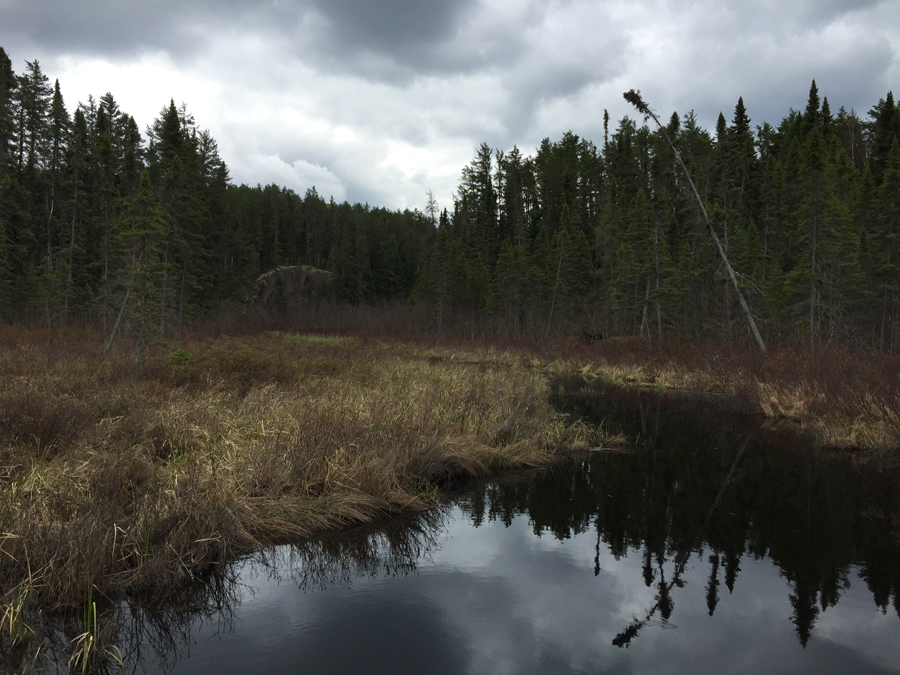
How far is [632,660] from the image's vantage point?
12.3 ft

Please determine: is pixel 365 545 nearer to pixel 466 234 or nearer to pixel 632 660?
pixel 632 660

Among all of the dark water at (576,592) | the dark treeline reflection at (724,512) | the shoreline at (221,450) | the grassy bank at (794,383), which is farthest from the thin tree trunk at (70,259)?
the dark treeline reflection at (724,512)

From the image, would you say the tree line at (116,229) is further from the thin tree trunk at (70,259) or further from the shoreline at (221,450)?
the shoreline at (221,450)

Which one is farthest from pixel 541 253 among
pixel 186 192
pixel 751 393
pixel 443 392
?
pixel 443 392

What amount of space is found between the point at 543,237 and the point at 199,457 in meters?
48.6

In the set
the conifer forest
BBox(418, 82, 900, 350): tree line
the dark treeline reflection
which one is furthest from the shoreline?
BBox(418, 82, 900, 350): tree line

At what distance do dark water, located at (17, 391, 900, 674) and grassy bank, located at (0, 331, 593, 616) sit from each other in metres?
0.42

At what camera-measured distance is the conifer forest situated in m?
22.9

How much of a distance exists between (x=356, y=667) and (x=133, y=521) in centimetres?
241

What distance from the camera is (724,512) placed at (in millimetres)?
6648

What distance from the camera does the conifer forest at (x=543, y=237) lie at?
22859mm

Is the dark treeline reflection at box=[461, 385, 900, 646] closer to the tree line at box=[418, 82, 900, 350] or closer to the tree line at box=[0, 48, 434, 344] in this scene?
the tree line at box=[418, 82, 900, 350]

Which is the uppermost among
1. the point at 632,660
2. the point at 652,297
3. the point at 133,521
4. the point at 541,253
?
the point at 541,253

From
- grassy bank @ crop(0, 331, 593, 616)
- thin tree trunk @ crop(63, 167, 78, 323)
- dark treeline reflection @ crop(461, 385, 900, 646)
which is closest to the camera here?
grassy bank @ crop(0, 331, 593, 616)
